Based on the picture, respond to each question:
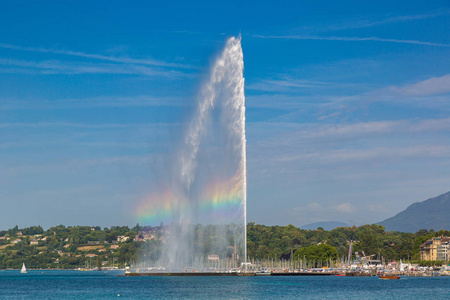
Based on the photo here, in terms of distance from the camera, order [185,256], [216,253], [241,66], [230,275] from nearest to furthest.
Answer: [241,66] < [185,256] < [230,275] < [216,253]

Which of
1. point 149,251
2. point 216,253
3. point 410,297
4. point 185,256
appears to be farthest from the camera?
point 149,251

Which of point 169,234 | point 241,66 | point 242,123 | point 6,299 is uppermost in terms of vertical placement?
point 241,66

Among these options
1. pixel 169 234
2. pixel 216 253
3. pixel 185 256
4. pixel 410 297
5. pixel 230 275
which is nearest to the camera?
pixel 410 297

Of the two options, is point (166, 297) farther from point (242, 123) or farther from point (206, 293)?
point (242, 123)

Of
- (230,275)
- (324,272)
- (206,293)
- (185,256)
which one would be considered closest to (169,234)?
(185,256)

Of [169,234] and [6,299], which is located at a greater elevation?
[169,234]

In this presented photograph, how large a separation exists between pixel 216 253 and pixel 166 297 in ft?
283

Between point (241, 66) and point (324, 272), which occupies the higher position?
point (241, 66)

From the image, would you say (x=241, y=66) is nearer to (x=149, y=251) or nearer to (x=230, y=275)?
(x=230, y=275)

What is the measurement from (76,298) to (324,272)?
10719 cm

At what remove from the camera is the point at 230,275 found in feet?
481

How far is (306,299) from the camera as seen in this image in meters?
77.9

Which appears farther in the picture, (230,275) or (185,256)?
(230,275)

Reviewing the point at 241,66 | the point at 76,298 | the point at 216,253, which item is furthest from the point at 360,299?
the point at 216,253
